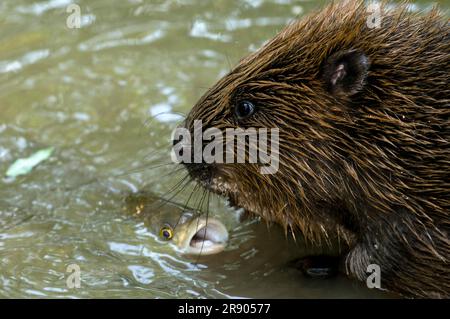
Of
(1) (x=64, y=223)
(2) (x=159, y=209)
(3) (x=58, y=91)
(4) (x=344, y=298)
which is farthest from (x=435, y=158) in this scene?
(3) (x=58, y=91)

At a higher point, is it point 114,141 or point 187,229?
point 114,141

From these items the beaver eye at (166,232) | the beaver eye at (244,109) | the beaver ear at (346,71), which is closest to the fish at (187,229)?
the beaver eye at (166,232)

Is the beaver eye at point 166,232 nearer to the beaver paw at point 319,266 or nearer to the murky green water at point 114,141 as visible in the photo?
the murky green water at point 114,141

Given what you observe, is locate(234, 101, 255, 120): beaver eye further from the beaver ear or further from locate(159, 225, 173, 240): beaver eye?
locate(159, 225, 173, 240): beaver eye

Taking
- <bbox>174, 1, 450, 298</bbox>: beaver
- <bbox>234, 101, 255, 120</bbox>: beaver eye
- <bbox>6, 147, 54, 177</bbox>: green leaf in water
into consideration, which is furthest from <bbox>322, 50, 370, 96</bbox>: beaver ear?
<bbox>6, 147, 54, 177</bbox>: green leaf in water

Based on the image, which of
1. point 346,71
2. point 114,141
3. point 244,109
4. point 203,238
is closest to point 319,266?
point 203,238

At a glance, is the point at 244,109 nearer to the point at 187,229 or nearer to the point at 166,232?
the point at 187,229

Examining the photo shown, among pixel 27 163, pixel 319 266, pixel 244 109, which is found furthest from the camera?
pixel 27 163
